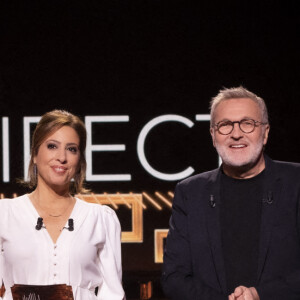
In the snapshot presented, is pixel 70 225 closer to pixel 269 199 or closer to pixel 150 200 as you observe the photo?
pixel 269 199

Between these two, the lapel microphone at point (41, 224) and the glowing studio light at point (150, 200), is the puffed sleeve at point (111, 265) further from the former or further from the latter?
the glowing studio light at point (150, 200)

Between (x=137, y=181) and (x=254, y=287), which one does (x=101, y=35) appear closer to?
(x=137, y=181)

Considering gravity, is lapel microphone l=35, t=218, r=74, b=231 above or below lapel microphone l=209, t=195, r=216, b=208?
below

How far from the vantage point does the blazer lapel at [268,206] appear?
2.41 meters

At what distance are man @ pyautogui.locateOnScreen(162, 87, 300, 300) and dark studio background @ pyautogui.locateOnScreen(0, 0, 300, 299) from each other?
2.60 meters

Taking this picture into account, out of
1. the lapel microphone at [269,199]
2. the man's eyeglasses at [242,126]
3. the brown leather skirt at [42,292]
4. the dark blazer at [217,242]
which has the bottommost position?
the brown leather skirt at [42,292]

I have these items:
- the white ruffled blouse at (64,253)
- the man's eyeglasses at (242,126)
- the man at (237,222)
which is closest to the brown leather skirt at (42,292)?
the white ruffled blouse at (64,253)

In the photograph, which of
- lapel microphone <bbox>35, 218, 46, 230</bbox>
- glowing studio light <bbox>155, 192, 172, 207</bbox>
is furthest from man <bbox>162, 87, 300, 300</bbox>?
glowing studio light <bbox>155, 192, 172, 207</bbox>

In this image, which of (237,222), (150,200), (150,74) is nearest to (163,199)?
(150,200)

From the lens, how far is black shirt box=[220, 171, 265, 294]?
243 centimetres

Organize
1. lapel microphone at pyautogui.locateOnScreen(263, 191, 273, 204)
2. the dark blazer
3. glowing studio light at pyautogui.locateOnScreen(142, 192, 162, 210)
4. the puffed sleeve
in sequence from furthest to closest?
glowing studio light at pyautogui.locateOnScreen(142, 192, 162, 210), the puffed sleeve, lapel microphone at pyautogui.locateOnScreen(263, 191, 273, 204), the dark blazer

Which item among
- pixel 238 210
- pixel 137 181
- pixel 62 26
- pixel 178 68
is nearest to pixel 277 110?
pixel 178 68

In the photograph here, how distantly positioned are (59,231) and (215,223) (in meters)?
0.70

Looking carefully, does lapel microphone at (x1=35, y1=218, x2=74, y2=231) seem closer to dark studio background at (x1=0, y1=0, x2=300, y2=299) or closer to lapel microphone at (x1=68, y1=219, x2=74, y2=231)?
lapel microphone at (x1=68, y1=219, x2=74, y2=231)
